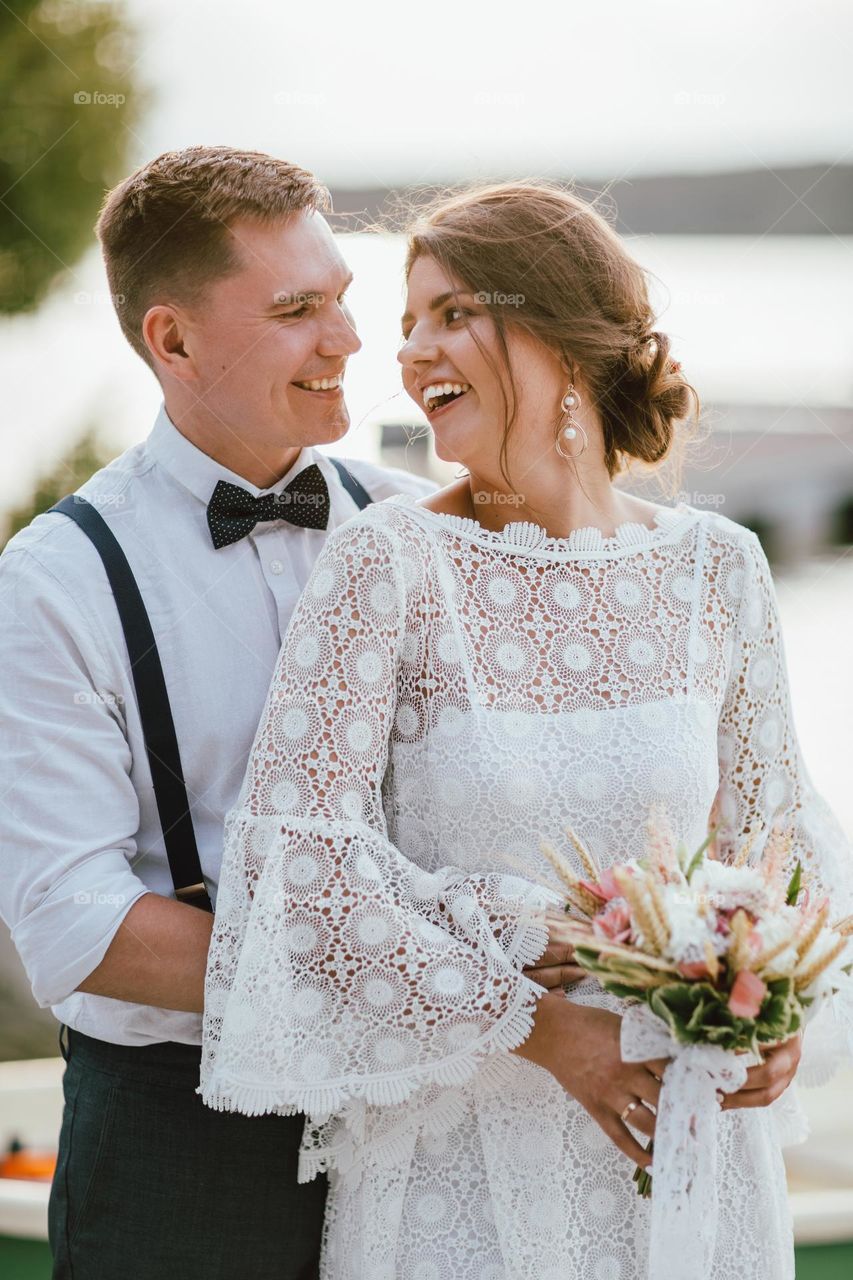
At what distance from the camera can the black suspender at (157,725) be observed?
5.27 feet

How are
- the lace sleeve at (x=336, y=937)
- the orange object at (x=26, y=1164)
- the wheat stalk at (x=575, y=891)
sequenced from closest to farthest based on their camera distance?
the wheat stalk at (x=575, y=891), the lace sleeve at (x=336, y=937), the orange object at (x=26, y=1164)

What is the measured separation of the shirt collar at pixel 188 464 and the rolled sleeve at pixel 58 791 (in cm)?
27

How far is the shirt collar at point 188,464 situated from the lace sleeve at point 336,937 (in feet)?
1.41

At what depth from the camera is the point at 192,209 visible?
179 cm

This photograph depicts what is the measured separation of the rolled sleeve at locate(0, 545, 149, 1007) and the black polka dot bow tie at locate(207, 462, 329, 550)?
0.25 meters

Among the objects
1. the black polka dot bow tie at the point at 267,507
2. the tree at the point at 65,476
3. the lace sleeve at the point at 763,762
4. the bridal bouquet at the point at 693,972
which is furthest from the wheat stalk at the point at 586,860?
the tree at the point at 65,476

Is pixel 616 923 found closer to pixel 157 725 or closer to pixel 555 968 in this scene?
pixel 555 968

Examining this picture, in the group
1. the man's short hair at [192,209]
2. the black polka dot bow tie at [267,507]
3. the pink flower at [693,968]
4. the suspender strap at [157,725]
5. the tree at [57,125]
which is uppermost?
the tree at [57,125]

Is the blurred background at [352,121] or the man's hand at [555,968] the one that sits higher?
the blurred background at [352,121]

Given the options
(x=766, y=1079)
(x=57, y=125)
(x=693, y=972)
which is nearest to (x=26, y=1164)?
(x=766, y=1079)

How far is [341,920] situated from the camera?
1390 mm

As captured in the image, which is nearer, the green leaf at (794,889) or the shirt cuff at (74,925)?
the green leaf at (794,889)

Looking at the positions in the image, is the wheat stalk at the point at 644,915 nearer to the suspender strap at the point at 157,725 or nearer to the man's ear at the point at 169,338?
the suspender strap at the point at 157,725

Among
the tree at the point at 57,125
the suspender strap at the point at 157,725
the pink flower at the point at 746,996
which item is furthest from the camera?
the tree at the point at 57,125
